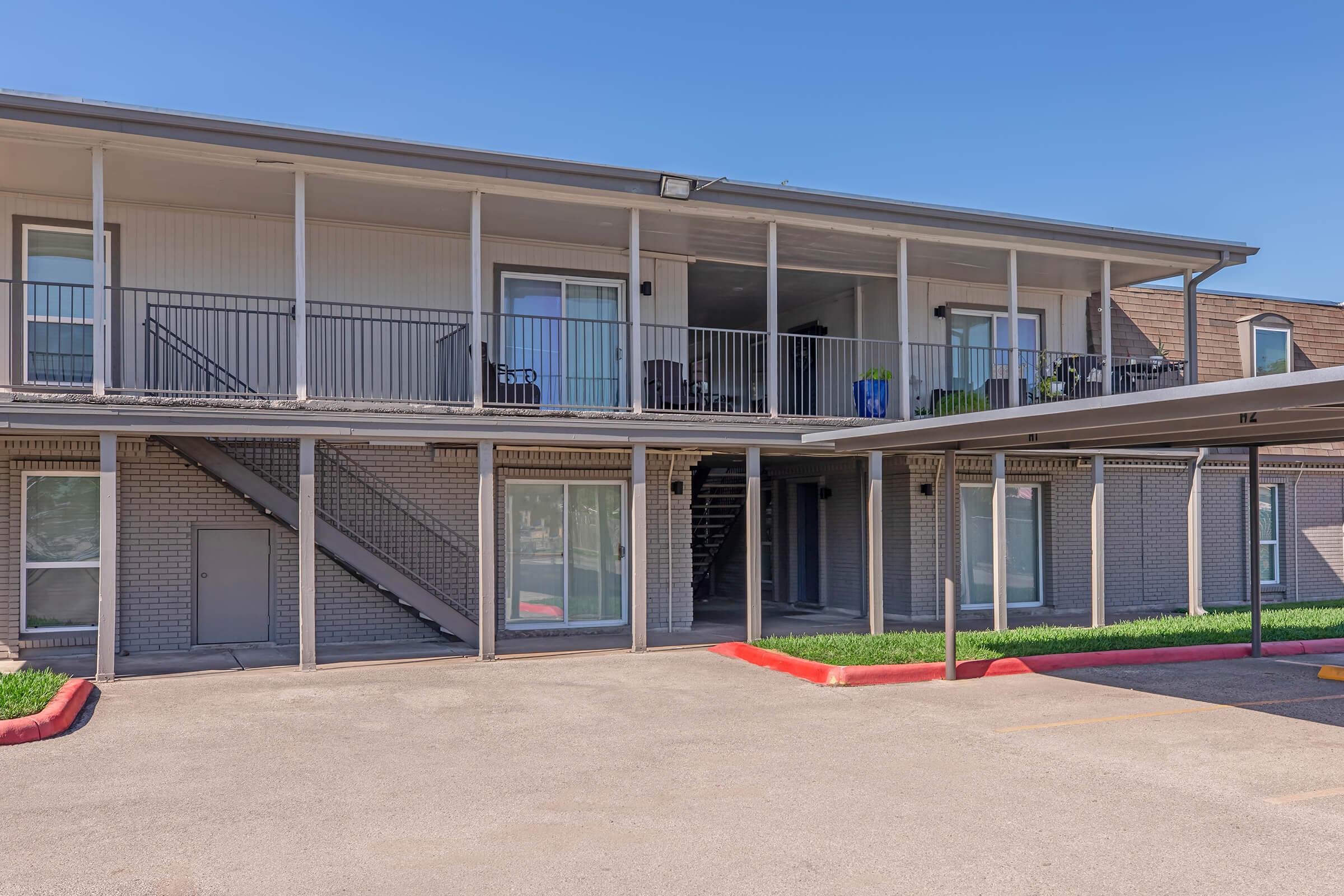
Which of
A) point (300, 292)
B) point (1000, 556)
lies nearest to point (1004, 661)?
point (1000, 556)

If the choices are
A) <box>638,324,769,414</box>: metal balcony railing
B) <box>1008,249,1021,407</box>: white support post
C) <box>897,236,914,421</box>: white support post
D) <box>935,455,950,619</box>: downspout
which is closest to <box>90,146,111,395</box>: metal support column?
<box>638,324,769,414</box>: metal balcony railing

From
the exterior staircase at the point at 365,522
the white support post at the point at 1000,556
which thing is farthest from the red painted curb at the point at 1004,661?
the exterior staircase at the point at 365,522

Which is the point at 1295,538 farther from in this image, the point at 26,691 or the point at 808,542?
the point at 26,691

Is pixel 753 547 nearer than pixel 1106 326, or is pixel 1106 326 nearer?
pixel 753 547

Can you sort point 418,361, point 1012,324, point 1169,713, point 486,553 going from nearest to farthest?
point 1169,713
point 486,553
point 418,361
point 1012,324

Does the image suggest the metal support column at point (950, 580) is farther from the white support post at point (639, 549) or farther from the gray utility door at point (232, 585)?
the gray utility door at point (232, 585)

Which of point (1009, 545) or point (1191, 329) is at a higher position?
point (1191, 329)

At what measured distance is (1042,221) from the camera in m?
14.7

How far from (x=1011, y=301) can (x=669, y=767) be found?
9.87 m

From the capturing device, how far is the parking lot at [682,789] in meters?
5.26

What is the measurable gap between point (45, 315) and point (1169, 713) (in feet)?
41.4

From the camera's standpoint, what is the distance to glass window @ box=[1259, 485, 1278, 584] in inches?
771

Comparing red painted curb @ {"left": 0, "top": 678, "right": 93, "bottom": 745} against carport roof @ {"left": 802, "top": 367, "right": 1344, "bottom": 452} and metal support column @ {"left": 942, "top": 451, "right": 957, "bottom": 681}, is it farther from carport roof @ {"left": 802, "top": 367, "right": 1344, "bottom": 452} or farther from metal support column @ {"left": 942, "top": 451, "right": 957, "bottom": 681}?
metal support column @ {"left": 942, "top": 451, "right": 957, "bottom": 681}

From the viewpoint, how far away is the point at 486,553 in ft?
39.0
